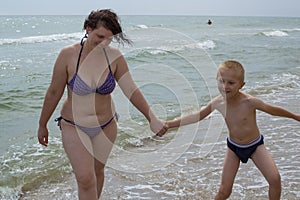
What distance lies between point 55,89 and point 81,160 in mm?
623

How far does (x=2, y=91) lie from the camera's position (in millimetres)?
10578

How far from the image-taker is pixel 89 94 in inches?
127

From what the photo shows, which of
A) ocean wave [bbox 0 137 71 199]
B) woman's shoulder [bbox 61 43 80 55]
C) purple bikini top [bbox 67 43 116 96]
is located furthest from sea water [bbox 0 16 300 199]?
woman's shoulder [bbox 61 43 80 55]

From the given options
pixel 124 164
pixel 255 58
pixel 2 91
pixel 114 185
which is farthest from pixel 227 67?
pixel 255 58

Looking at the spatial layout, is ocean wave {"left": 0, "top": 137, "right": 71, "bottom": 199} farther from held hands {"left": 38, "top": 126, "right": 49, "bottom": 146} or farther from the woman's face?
the woman's face

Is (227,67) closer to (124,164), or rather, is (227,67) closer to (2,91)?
(124,164)

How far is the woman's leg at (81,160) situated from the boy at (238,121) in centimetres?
93

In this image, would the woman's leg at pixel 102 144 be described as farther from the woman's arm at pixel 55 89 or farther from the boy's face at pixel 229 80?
the boy's face at pixel 229 80

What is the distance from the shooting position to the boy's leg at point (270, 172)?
11.0 feet

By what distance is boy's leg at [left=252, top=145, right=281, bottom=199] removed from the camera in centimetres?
337

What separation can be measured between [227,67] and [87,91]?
1269 mm

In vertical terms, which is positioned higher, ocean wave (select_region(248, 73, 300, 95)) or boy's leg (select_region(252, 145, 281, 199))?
boy's leg (select_region(252, 145, 281, 199))

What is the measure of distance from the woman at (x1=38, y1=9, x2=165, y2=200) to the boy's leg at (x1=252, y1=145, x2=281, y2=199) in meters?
1.34

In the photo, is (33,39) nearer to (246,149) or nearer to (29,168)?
(29,168)
